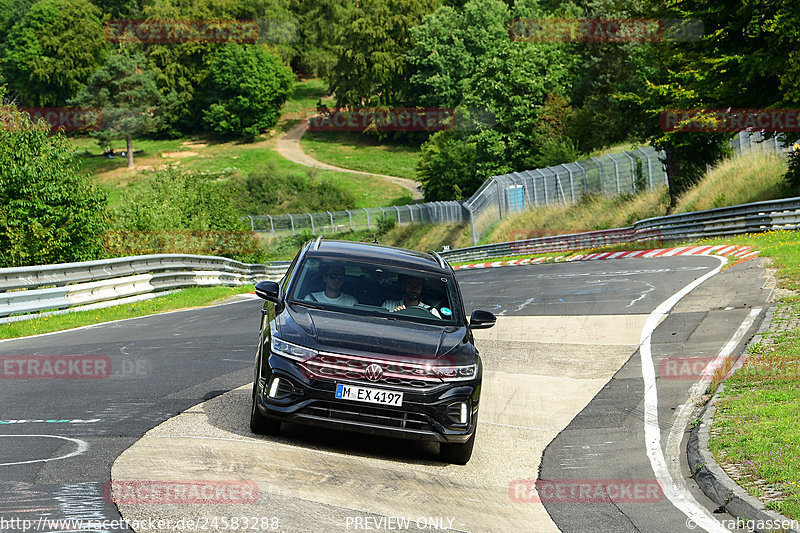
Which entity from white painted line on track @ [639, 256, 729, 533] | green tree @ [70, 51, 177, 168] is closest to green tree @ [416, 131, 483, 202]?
green tree @ [70, 51, 177, 168]

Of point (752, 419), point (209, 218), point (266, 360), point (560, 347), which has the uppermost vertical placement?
point (266, 360)

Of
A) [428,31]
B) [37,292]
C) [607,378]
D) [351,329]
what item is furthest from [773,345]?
[428,31]

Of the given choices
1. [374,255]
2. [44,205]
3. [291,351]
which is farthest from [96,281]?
[291,351]

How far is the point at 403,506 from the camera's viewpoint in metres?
6.37

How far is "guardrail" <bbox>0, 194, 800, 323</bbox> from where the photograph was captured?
17.9m

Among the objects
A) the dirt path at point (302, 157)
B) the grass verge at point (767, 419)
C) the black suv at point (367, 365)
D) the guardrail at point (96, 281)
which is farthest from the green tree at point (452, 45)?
the black suv at point (367, 365)

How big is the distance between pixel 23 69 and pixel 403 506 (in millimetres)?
134896

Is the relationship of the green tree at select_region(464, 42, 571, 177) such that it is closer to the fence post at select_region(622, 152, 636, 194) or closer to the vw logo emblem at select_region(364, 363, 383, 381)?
the fence post at select_region(622, 152, 636, 194)

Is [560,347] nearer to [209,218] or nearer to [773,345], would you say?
[773,345]

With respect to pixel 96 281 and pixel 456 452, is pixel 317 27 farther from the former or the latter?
pixel 456 452

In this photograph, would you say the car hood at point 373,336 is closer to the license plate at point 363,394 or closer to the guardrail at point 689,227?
the license plate at point 363,394

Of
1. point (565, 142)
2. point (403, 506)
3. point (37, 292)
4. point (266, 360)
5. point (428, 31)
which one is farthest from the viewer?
point (428, 31)

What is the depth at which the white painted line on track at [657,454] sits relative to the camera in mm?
6387

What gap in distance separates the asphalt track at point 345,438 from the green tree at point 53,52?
121m
